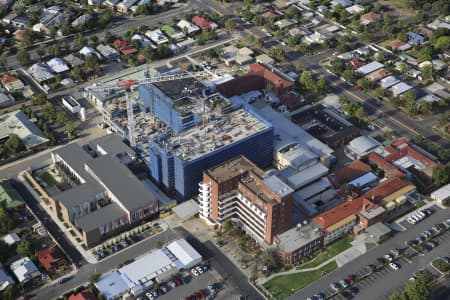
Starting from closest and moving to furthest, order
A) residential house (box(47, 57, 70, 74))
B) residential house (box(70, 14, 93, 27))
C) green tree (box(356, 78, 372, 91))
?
green tree (box(356, 78, 372, 91)), residential house (box(47, 57, 70, 74)), residential house (box(70, 14, 93, 27))

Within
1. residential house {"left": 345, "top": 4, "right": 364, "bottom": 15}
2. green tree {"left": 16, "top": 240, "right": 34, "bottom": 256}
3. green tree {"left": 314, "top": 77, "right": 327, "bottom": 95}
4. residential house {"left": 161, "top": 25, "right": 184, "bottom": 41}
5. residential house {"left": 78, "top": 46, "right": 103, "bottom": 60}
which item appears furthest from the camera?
residential house {"left": 345, "top": 4, "right": 364, "bottom": 15}

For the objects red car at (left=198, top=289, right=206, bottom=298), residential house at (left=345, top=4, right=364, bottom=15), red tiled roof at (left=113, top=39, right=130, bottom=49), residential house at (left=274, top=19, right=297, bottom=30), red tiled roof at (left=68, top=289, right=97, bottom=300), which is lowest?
red car at (left=198, top=289, right=206, bottom=298)

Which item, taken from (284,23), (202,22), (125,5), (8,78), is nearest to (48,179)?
(8,78)

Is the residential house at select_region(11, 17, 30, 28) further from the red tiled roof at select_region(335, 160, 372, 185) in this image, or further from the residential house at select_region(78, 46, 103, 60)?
the red tiled roof at select_region(335, 160, 372, 185)

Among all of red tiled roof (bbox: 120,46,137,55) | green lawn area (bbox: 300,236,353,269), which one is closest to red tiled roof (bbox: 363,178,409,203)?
green lawn area (bbox: 300,236,353,269)

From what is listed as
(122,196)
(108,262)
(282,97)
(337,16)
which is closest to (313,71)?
(282,97)

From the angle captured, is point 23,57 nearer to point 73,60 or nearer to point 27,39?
point 27,39

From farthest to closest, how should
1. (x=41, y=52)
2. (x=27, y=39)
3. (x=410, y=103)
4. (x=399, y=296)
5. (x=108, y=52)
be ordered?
(x=27, y=39), (x=108, y=52), (x=41, y=52), (x=410, y=103), (x=399, y=296)
